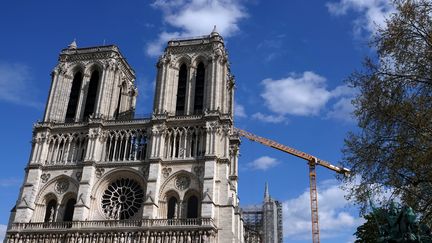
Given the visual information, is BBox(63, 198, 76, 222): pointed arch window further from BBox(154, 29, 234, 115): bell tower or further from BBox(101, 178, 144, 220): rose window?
BBox(154, 29, 234, 115): bell tower

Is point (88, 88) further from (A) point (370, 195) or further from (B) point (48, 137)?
(A) point (370, 195)

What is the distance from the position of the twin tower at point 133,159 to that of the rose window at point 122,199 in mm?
88

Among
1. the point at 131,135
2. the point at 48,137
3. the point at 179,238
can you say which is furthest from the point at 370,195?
the point at 48,137

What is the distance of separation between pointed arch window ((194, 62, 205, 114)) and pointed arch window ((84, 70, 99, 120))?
10271 millimetres

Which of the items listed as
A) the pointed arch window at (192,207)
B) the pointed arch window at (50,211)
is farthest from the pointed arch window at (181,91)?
the pointed arch window at (50,211)

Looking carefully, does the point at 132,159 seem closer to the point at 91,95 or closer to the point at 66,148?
the point at 66,148

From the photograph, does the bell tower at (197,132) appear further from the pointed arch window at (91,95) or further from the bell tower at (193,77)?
the pointed arch window at (91,95)

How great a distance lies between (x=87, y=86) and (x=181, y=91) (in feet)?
31.8

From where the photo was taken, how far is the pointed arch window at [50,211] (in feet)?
140

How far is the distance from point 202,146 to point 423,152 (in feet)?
95.0

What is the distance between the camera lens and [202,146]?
42.3 meters

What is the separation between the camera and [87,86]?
48.7m

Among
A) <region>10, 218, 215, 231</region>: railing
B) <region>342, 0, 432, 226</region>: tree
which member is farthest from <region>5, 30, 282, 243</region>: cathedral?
<region>342, 0, 432, 226</region>: tree

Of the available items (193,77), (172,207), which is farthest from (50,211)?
(193,77)
